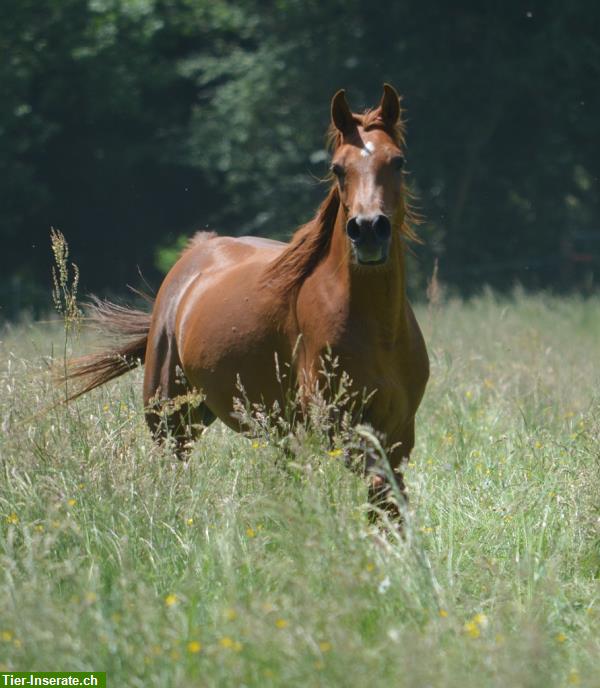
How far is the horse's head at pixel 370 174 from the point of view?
16.7 feet

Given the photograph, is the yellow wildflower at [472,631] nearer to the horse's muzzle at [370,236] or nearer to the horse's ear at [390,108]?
the horse's muzzle at [370,236]

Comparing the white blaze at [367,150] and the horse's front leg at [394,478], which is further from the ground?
the white blaze at [367,150]

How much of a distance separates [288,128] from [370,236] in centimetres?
2213

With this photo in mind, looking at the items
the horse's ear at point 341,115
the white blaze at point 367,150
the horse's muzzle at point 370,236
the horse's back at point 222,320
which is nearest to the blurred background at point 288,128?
the horse's back at point 222,320

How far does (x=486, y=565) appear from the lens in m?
4.51

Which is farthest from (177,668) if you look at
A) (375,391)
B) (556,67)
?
(556,67)

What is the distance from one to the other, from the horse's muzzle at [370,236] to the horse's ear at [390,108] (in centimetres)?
78

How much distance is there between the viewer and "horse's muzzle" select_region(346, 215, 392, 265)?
5.05 metres

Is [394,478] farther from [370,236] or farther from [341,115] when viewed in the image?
[341,115]

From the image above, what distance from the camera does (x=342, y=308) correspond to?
17.9 ft

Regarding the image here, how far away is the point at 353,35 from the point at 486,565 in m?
23.3

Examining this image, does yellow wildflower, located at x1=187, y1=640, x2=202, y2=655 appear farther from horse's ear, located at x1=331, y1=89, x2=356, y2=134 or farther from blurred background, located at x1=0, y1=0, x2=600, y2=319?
blurred background, located at x1=0, y1=0, x2=600, y2=319

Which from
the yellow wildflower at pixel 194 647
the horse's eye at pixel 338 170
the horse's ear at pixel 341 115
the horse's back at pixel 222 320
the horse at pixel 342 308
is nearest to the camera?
the yellow wildflower at pixel 194 647

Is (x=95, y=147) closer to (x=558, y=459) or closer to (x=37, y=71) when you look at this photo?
(x=37, y=71)
